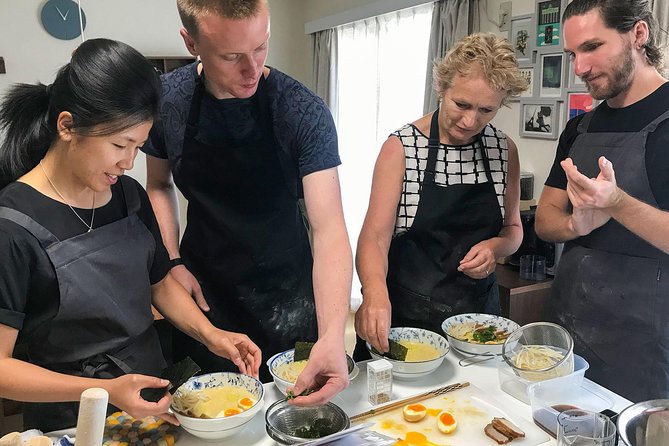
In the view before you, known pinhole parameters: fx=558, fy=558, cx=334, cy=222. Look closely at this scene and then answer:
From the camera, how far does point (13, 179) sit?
1196mm

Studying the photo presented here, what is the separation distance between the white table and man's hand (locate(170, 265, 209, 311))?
35 cm

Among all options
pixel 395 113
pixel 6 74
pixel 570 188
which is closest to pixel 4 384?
pixel 570 188

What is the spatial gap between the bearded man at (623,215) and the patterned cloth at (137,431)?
1.14 metres

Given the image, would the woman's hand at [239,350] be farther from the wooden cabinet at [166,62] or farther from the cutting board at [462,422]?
the wooden cabinet at [166,62]

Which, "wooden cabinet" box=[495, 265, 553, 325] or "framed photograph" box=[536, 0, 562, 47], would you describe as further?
"framed photograph" box=[536, 0, 562, 47]

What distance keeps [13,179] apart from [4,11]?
11.9 feet

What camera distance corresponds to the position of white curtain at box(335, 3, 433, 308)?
3783 millimetres

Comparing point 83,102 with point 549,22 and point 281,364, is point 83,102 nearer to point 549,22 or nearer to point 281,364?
point 281,364

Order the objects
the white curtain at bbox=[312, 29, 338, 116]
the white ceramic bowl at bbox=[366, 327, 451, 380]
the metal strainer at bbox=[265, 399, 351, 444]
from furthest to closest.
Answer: the white curtain at bbox=[312, 29, 338, 116], the white ceramic bowl at bbox=[366, 327, 451, 380], the metal strainer at bbox=[265, 399, 351, 444]

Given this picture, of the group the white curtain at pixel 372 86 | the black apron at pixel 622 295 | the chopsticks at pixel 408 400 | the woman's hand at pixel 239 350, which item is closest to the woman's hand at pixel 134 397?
the woman's hand at pixel 239 350

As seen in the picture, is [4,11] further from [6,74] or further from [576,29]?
[576,29]

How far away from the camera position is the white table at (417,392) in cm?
110

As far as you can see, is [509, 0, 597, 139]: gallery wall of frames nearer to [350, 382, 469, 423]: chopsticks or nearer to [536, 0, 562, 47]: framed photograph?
[536, 0, 562, 47]: framed photograph

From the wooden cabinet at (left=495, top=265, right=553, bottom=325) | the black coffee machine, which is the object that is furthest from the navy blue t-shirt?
the black coffee machine
